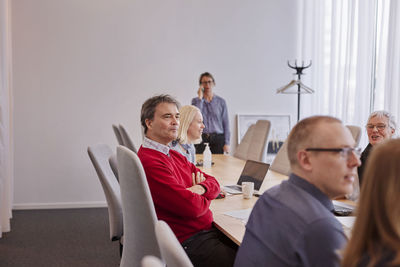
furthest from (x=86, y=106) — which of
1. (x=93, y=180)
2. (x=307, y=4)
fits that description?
(x=307, y=4)

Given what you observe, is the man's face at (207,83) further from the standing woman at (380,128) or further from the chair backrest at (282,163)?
the standing woman at (380,128)

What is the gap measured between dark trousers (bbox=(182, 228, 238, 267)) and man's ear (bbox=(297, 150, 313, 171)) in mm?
951

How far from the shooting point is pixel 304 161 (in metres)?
1.37

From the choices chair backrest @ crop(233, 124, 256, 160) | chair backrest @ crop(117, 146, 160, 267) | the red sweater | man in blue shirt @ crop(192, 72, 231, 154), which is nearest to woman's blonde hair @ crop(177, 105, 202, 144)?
the red sweater

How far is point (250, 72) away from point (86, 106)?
2458mm

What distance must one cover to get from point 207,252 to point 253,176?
2.88 ft

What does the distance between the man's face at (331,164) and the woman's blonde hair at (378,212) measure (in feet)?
1.15

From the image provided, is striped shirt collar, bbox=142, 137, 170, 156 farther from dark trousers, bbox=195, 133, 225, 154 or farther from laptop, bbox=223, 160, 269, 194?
dark trousers, bbox=195, 133, 225, 154

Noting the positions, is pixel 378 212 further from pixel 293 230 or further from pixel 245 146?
pixel 245 146

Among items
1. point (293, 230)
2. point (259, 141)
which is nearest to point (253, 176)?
point (293, 230)

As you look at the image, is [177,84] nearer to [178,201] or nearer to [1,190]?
[1,190]

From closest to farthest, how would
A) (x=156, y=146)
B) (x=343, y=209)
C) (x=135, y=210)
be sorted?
(x=135, y=210) < (x=343, y=209) < (x=156, y=146)

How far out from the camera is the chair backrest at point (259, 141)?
15.8 ft

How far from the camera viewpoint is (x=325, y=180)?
4.39ft
